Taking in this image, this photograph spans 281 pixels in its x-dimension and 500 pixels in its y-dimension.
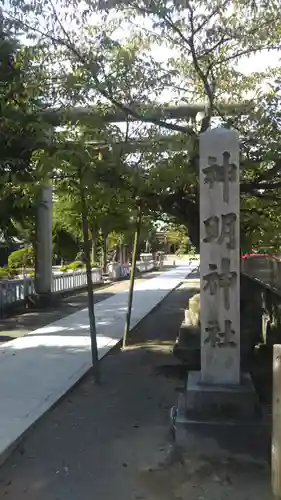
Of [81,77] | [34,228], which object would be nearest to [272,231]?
[81,77]

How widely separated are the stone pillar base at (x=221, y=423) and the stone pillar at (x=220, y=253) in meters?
0.25

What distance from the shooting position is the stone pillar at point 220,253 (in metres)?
5.18

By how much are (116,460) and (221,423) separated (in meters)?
0.97

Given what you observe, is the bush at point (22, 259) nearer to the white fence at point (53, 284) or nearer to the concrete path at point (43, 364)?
the white fence at point (53, 284)

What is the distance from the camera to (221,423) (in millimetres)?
4805

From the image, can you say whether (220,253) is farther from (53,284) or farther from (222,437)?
(53,284)

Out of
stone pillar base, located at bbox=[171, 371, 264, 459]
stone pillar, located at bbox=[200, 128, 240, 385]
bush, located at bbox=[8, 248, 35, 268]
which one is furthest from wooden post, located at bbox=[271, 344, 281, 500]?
bush, located at bbox=[8, 248, 35, 268]

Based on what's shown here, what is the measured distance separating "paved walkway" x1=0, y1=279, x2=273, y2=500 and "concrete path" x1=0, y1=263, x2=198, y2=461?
0.17 meters

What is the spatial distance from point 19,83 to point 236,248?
3.79 metres

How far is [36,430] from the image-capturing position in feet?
17.5

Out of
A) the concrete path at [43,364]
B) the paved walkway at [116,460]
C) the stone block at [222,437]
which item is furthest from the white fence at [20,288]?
the stone block at [222,437]

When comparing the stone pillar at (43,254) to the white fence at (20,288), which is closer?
the white fence at (20,288)

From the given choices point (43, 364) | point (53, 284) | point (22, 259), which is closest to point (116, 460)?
point (43, 364)

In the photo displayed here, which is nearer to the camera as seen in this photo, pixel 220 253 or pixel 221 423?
pixel 221 423
